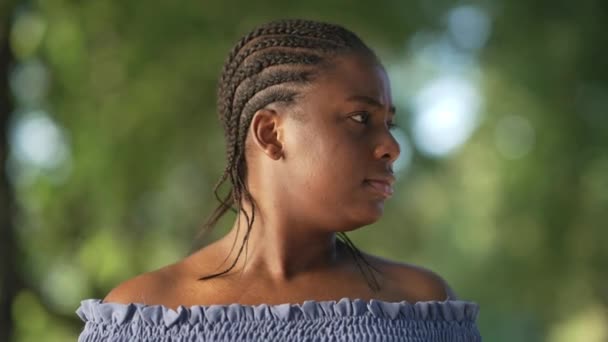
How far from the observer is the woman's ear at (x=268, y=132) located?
1002 mm

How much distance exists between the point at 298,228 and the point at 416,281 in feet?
0.52

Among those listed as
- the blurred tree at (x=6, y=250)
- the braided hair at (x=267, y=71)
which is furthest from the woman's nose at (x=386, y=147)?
the blurred tree at (x=6, y=250)

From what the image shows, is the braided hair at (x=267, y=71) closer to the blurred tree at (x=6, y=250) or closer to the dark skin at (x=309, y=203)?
the dark skin at (x=309, y=203)

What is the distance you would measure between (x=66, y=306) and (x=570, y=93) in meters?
1.91

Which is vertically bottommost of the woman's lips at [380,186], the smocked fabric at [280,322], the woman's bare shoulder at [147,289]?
the smocked fabric at [280,322]

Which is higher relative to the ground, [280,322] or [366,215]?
[366,215]

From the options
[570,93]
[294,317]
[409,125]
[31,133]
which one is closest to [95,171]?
[31,133]

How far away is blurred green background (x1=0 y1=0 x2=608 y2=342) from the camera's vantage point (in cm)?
274

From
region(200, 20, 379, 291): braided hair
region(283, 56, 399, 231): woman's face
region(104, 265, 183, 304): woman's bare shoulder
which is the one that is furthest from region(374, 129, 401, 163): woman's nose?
region(104, 265, 183, 304): woman's bare shoulder

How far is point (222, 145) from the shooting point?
335cm

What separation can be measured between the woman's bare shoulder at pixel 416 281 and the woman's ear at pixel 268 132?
184mm

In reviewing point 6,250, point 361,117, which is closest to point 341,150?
point 361,117

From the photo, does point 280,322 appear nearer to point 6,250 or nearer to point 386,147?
point 386,147

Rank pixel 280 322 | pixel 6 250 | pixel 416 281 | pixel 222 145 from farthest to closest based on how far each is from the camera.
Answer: pixel 222 145
pixel 6 250
pixel 416 281
pixel 280 322
